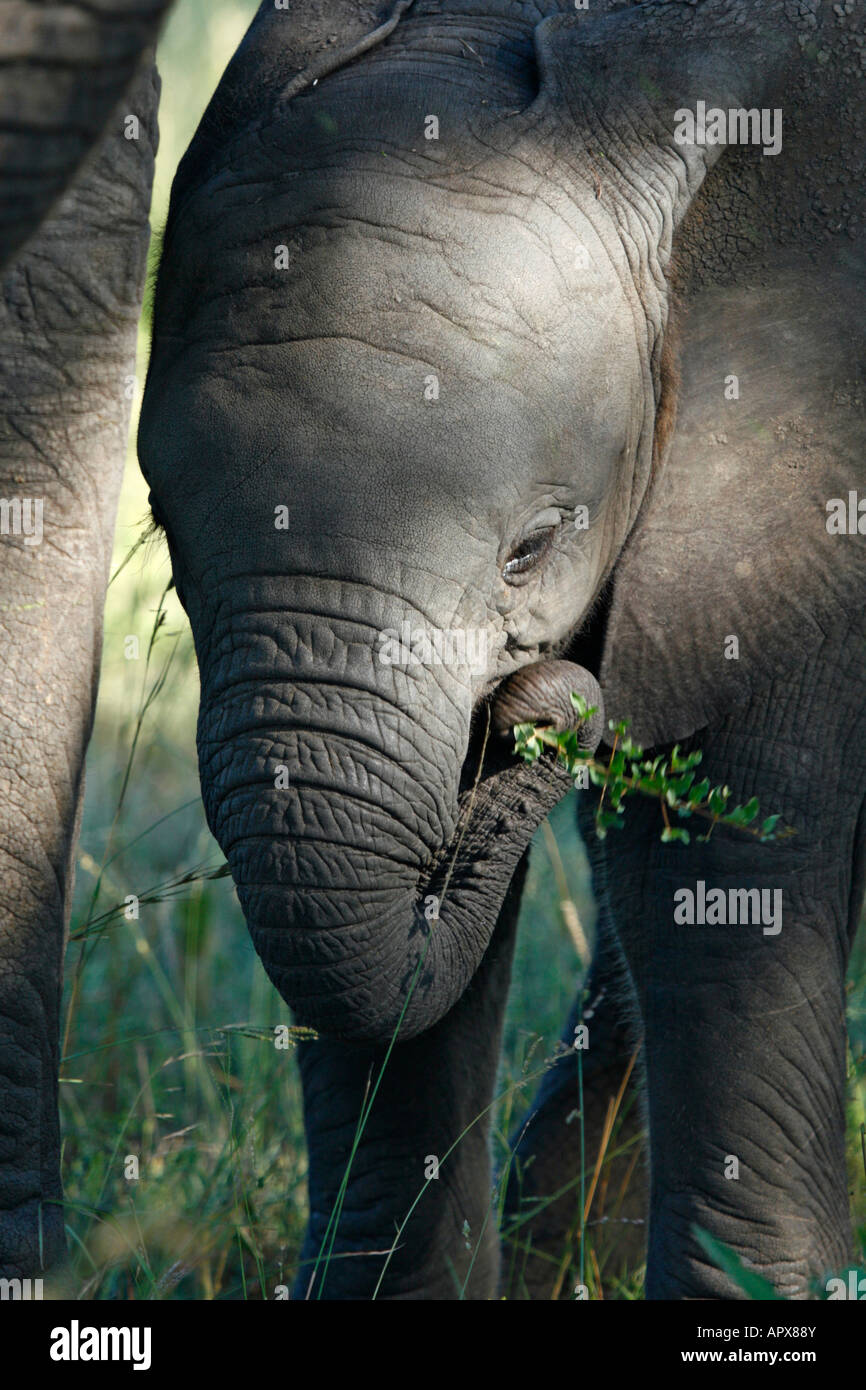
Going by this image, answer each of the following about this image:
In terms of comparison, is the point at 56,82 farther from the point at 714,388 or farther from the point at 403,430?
the point at 714,388

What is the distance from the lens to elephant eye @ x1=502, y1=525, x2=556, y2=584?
291cm

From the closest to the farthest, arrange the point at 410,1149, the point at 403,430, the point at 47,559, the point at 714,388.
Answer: the point at 47,559 < the point at 403,430 < the point at 714,388 < the point at 410,1149

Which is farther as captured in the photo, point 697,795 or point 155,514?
point 155,514

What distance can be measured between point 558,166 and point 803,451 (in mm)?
700

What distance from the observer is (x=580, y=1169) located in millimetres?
4305

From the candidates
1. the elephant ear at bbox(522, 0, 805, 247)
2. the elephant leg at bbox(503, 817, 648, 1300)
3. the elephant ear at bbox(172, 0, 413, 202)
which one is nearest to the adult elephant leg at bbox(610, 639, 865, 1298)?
the elephant leg at bbox(503, 817, 648, 1300)

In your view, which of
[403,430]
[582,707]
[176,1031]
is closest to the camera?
[403,430]

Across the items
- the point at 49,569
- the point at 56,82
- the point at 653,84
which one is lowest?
the point at 56,82

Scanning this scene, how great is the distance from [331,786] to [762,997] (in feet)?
3.69

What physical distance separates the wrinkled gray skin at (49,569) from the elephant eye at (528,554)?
0.71m

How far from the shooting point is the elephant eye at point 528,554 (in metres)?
2.91

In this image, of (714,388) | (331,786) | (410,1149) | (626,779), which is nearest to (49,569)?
(331,786)

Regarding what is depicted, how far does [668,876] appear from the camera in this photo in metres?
3.31
